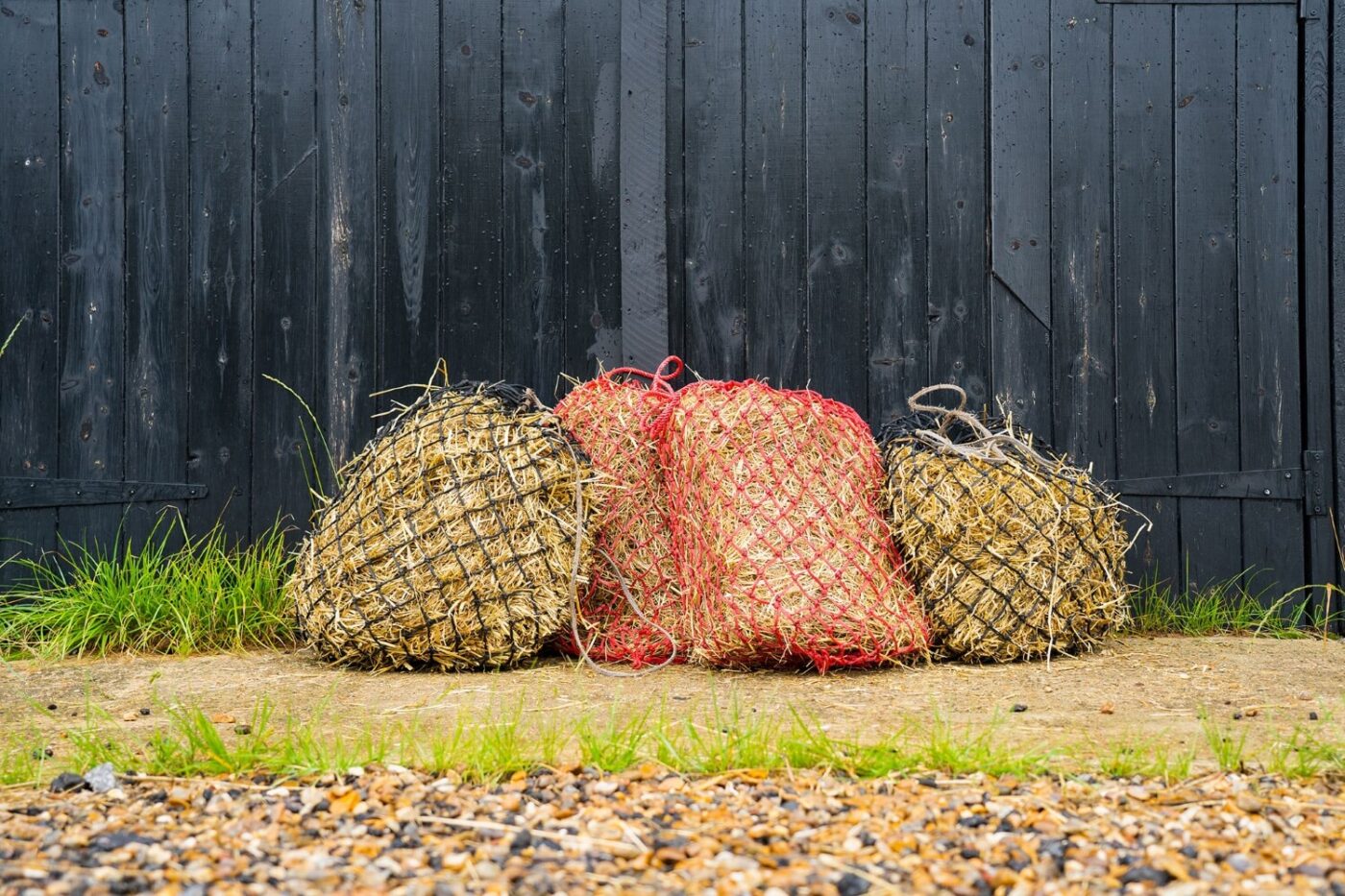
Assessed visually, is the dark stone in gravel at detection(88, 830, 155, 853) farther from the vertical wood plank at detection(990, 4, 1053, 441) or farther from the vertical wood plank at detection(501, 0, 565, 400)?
the vertical wood plank at detection(990, 4, 1053, 441)

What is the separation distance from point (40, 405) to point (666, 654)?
2503mm

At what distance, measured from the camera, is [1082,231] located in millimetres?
4254

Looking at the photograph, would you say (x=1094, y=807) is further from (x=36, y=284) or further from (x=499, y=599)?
(x=36, y=284)

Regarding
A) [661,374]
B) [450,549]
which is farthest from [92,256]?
[661,374]

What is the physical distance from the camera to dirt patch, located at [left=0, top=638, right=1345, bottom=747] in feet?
8.38

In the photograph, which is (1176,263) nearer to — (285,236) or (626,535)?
(626,535)

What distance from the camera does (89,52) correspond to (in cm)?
412

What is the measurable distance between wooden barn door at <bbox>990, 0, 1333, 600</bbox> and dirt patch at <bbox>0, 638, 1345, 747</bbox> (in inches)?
33.1

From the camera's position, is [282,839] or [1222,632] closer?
[282,839]

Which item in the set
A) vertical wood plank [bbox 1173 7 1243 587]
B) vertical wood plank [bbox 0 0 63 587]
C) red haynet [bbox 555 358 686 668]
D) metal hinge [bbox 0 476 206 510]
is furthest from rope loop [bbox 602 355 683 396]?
vertical wood plank [bbox 0 0 63 587]

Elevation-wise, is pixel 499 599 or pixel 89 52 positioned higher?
pixel 89 52

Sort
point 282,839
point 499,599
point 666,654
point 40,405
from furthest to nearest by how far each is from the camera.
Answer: point 40,405 < point 666,654 < point 499,599 < point 282,839

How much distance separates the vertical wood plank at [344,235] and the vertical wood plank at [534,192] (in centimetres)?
50

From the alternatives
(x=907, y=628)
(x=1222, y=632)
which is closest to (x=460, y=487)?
(x=907, y=628)
